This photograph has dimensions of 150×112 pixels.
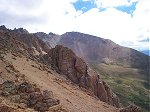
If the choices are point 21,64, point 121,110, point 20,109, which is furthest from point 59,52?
point 20,109

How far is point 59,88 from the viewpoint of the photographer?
2827 inches

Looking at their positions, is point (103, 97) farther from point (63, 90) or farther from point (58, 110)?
point (58, 110)

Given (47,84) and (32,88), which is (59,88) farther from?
(32,88)

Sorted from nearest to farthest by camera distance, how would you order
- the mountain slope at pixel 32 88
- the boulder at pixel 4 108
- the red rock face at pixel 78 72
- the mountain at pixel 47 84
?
the boulder at pixel 4 108, the mountain slope at pixel 32 88, the mountain at pixel 47 84, the red rock face at pixel 78 72

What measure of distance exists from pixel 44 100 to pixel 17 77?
12.9m

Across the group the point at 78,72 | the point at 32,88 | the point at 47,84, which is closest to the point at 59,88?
the point at 47,84

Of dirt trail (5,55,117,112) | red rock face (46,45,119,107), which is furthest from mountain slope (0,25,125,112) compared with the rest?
red rock face (46,45,119,107)

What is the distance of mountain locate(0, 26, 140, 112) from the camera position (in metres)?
53.2

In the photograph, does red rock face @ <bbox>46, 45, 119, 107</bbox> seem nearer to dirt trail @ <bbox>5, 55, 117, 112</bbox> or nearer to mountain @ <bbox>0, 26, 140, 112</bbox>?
mountain @ <bbox>0, 26, 140, 112</bbox>

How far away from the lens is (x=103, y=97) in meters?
100

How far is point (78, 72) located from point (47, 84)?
29193 millimetres

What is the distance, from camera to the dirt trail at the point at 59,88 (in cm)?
6351

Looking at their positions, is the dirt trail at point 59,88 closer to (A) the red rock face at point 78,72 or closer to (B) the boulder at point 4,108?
(B) the boulder at point 4,108

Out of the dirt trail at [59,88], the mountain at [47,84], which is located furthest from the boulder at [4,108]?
the dirt trail at [59,88]
